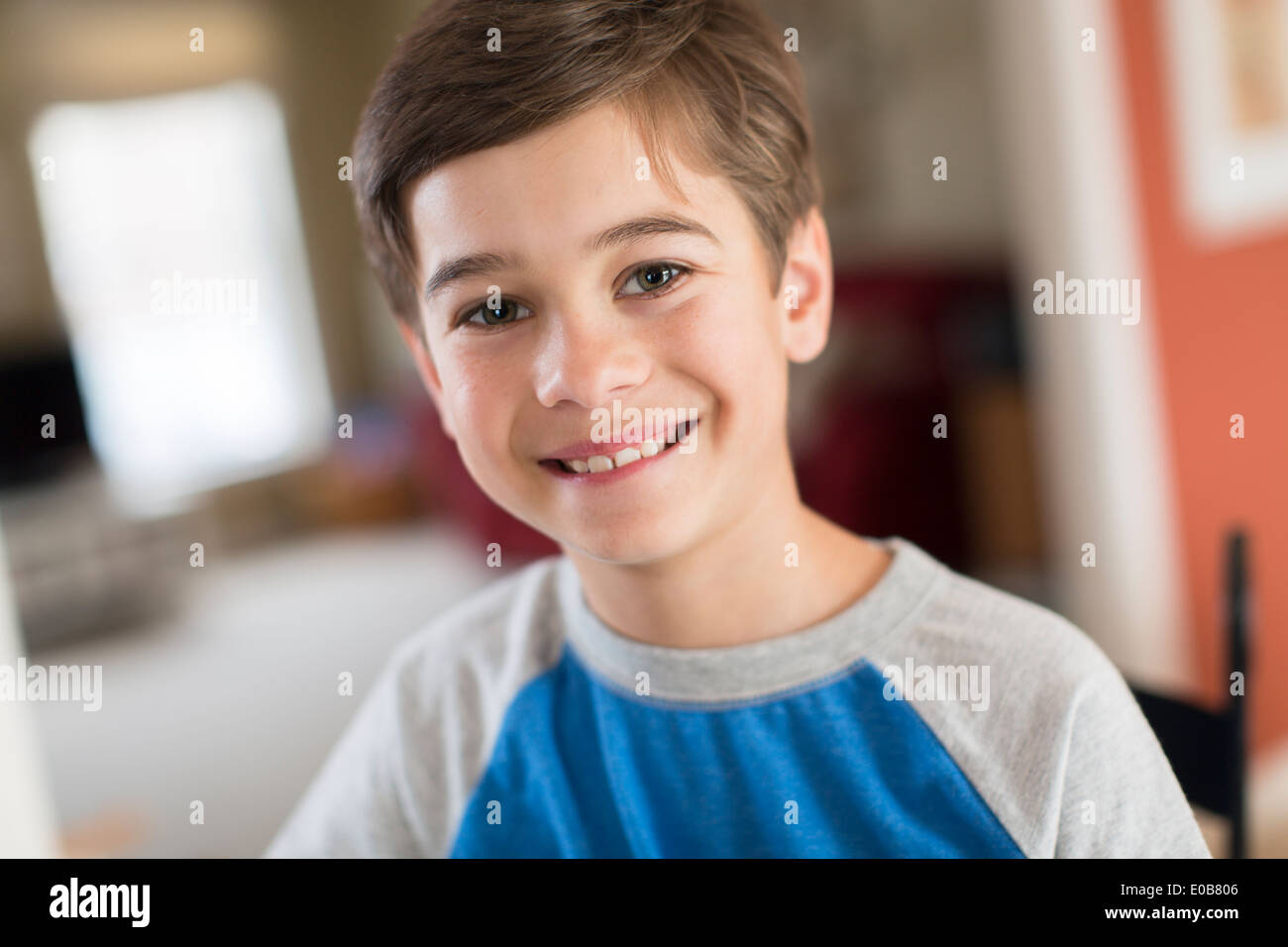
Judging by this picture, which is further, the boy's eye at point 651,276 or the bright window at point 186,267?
the bright window at point 186,267

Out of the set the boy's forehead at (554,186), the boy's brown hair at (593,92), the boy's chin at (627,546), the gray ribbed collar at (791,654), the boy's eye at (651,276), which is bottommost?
the gray ribbed collar at (791,654)

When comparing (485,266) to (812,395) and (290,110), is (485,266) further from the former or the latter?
(290,110)

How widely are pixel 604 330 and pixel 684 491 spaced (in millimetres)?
99

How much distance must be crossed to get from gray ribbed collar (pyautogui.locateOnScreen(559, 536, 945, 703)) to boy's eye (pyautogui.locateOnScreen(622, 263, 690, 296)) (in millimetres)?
203

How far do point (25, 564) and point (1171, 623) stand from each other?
406 cm

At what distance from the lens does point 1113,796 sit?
0.53 meters

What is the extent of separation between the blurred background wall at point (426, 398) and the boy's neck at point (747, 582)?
0.30 m

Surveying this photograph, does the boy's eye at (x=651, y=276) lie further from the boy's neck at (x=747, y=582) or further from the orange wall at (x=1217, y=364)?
the orange wall at (x=1217, y=364)

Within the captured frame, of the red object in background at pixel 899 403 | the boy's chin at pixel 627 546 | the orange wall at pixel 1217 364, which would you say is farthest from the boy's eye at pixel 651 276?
the orange wall at pixel 1217 364

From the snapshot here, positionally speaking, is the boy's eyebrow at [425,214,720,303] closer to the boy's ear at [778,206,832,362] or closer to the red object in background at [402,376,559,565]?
the boy's ear at [778,206,832,362]

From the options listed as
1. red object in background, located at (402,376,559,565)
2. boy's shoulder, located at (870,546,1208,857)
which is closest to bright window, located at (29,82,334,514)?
red object in background, located at (402,376,559,565)

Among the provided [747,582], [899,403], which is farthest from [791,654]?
[899,403]

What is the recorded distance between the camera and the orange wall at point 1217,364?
185 centimetres
